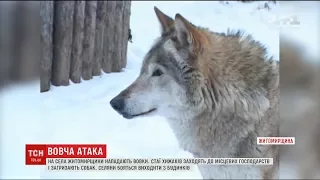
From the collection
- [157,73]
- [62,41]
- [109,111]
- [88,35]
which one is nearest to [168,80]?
[157,73]

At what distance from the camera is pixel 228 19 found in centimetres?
275

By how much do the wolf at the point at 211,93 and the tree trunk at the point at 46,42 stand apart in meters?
0.38

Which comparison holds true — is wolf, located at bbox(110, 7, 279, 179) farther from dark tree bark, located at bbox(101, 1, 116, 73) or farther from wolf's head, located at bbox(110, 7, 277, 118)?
dark tree bark, located at bbox(101, 1, 116, 73)

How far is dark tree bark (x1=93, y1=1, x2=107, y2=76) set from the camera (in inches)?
108

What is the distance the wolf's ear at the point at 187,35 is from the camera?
266 cm

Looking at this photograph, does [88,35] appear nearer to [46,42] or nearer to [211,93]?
[46,42]

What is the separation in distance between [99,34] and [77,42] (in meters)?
0.12

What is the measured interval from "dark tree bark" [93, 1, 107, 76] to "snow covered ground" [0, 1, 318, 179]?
59 mm

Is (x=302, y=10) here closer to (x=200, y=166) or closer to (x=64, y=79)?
(x=200, y=166)

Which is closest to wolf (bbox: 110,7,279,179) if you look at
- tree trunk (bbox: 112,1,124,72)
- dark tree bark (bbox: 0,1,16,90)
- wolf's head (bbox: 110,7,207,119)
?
wolf's head (bbox: 110,7,207,119)

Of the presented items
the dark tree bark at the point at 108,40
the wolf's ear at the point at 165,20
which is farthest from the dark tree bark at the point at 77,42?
the wolf's ear at the point at 165,20

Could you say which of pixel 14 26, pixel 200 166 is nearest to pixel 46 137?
pixel 14 26

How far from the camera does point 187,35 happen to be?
2.66 m

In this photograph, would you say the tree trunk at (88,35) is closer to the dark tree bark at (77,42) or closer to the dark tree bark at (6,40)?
the dark tree bark at (77,42)
